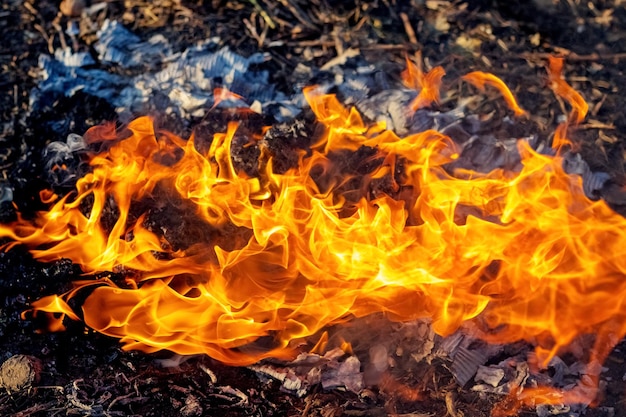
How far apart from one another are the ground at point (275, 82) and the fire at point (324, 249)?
156 mm

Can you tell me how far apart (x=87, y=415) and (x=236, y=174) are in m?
1.49

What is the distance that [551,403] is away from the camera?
11.1 feet

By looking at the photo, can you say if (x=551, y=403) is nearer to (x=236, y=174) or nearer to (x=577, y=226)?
(x=577, y=226)

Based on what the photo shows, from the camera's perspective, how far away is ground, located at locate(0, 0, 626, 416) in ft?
11.0

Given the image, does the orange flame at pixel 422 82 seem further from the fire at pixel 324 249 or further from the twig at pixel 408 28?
the fire at pixel 324 249

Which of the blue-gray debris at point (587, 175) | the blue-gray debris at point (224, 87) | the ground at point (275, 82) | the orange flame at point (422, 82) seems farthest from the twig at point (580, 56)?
the blue-gray debris at point (587, 175)

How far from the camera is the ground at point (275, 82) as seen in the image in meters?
3.35

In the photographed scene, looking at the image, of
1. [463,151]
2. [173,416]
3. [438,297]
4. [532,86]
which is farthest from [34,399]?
[532,86]

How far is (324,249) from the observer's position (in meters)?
3.66

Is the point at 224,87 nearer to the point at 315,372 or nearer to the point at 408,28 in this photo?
the point at 408,28

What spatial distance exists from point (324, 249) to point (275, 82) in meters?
1.70

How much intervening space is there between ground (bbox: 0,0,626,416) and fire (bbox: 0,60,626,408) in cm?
16

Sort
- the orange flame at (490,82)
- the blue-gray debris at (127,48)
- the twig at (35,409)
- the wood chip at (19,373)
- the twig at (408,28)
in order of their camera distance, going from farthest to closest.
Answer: the twig at (408,28)
the blue-gray debris at (127,48)
the orange flame at (490,82)
the wood chip at (19,373)
the twig at (35,409)

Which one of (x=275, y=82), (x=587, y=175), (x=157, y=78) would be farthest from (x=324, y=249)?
(x=157, y=78)
